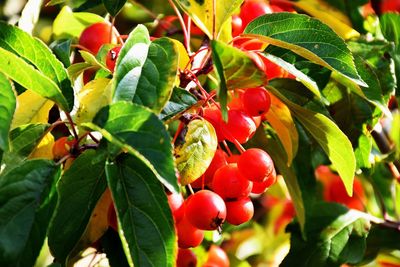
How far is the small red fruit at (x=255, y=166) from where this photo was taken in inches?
43.9

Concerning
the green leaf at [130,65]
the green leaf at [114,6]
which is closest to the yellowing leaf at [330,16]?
the green leaf at [114,6]

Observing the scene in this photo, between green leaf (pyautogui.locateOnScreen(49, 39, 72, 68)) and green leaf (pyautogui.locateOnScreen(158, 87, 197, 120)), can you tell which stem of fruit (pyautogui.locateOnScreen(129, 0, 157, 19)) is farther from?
green leaf (pyautogui.locateOnScreen(158, 87, 197, 120))

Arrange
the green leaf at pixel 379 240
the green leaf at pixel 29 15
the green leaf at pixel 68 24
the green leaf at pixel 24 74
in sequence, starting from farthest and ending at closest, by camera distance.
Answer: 1. the green leaf at pixel 379 240
2. the green leaf at pixel 68 24
3. the green leaf at pixel 29 15
4. the green leaf at pixel 24 74

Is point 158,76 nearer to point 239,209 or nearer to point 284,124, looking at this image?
point 239,209

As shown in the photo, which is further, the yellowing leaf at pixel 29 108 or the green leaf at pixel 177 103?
the yellowing leaf at pixel 29 108

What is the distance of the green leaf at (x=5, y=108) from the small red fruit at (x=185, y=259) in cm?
Result: 49

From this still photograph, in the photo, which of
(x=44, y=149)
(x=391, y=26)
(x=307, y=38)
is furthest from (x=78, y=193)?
(x=391, y=26)

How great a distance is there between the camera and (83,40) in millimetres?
1414

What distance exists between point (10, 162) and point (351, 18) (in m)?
0.87

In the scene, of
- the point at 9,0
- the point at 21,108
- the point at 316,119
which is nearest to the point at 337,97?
the point at 316,119

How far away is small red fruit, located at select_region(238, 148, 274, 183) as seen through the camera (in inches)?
43.9

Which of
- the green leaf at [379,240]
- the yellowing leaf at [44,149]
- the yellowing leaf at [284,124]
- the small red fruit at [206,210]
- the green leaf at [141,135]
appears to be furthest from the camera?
the green leaf at [379,240]

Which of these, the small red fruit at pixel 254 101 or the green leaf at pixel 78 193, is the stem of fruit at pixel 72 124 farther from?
the small red fruit at pixel 254 101

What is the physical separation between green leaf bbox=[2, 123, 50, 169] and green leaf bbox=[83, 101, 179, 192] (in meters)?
0.17
